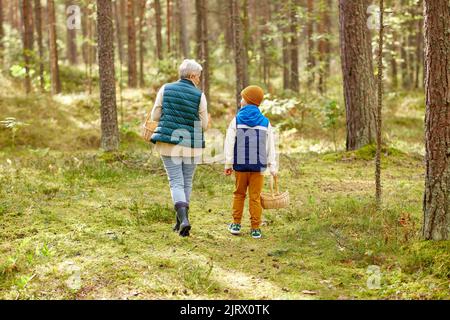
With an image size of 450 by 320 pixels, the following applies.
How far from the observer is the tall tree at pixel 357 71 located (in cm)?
1227

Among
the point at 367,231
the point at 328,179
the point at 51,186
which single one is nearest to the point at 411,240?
the point at 367,231

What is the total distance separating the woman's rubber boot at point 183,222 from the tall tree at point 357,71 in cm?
709

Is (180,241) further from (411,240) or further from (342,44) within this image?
(342,44)

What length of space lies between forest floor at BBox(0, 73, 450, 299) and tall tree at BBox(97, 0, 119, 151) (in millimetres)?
1101

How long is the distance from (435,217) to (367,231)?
121cm

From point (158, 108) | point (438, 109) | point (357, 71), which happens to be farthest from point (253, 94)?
point (357, 71)

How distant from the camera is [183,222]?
22.1 ft

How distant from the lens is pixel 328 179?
10.7 m

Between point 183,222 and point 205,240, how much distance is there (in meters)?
0.37

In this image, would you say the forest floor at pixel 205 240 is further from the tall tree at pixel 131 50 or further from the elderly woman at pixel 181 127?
the tall tree at pixel 131 50

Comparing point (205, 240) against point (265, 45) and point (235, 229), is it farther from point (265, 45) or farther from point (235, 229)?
point (265, 45)

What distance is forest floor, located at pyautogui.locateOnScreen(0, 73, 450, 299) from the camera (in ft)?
16.7

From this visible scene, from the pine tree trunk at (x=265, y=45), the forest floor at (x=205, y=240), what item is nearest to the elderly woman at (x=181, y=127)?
the forest floor at (x=205, y=240)

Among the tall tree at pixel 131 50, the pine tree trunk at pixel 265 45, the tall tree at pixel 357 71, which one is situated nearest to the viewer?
the tall tree at pixel 357 71
